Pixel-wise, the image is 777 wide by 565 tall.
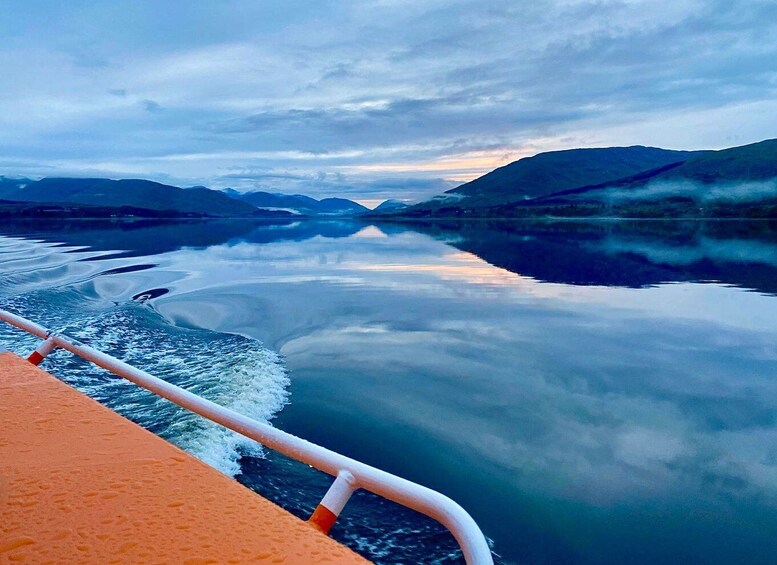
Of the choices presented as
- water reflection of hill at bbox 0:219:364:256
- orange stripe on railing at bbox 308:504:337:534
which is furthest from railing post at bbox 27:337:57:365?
water reflection of hill at bbox 0:219:364:256

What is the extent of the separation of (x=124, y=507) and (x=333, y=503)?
0.78 m

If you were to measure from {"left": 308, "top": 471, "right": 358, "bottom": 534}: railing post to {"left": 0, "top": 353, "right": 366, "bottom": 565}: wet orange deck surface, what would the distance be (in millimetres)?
52

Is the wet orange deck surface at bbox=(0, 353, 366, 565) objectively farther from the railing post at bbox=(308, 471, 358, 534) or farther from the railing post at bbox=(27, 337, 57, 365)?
the railing post at bbox=(27, 337, 57, 365)

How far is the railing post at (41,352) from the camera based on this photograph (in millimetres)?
3810

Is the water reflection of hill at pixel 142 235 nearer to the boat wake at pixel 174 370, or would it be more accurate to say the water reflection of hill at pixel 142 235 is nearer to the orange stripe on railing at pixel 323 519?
the boat wake at pixel 174 370

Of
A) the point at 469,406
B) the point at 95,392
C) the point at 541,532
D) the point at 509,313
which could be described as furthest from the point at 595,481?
the point at 509,313

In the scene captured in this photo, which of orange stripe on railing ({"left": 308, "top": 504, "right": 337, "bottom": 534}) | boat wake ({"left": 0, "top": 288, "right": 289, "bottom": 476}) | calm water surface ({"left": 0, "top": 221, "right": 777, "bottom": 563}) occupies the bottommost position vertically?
calm water surface ({"left": 0, "top": 221, "right": 777, "bottom": 563})

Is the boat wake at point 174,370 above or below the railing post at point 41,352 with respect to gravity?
below

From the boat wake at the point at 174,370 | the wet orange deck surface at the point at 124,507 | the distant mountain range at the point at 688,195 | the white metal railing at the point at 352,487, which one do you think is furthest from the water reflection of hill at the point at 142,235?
the distant mountain range at the point at 688,195

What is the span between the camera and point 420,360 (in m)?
7.94

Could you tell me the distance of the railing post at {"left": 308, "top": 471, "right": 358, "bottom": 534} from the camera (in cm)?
183

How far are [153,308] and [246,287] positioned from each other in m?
4.15

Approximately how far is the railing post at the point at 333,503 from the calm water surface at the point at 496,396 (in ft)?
6.05

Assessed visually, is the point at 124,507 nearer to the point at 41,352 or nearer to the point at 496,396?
the point at 41,352
